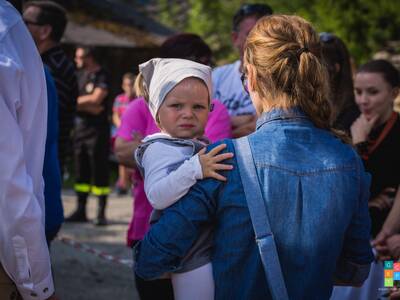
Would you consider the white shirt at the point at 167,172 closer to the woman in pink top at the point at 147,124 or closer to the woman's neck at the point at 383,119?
the woman in pink top at the point at 147,124

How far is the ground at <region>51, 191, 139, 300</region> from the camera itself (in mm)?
6203

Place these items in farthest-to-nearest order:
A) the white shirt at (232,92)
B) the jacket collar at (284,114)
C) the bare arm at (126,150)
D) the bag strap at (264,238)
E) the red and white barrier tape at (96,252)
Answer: the red and white barrier tape at (96,252) → the white shirt at (232,92) → the bare arm at (126,150) → the jacket collar at (284,114) → the bag strap at (264,238)

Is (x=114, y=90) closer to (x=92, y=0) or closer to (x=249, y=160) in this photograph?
(x=92, y=0)

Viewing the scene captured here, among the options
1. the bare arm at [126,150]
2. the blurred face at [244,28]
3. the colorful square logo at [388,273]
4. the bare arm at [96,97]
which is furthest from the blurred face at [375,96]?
the bare arm at [96,97]

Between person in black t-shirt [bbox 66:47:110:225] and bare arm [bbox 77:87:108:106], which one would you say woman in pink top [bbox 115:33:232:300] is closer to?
bare arm [bbox 77:87:108:106]

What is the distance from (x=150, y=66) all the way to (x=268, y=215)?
38.4 inches

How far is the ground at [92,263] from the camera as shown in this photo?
6.20m

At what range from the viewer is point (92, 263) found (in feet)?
23.5

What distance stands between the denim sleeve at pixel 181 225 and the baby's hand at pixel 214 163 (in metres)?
0.03

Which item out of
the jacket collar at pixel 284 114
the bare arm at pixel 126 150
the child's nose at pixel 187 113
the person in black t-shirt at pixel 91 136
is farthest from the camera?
the person in black t-shirt at pixel 91 136

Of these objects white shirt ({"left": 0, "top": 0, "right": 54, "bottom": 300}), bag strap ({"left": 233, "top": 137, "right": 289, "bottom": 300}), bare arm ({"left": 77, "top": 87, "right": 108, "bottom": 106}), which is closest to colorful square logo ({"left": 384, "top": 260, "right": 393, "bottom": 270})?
bag strap ({"left": 233, "top": 137, "right": 289, "bottom": 300})

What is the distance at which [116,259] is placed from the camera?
284 inches

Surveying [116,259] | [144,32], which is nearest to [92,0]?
[144,32]

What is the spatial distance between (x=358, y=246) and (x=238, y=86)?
6.07 ft
